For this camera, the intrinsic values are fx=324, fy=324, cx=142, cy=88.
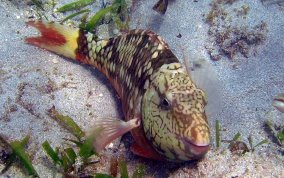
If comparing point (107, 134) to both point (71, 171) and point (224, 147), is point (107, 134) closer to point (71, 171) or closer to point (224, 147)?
point (71, 171)

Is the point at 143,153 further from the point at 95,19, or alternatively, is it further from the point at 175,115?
the point at 95,19

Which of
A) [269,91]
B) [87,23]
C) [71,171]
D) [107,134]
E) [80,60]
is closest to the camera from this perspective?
[107,134]

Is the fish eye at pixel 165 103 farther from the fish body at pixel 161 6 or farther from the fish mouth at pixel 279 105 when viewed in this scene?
the fish body at pixel 161 6

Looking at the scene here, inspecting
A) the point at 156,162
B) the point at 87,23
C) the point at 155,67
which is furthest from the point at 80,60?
the point at 156,162

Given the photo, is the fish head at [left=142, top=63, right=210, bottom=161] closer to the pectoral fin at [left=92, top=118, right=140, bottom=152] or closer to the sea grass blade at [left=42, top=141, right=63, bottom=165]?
the pectoral fin at [left=92, top=118, right=140, bottom=152]

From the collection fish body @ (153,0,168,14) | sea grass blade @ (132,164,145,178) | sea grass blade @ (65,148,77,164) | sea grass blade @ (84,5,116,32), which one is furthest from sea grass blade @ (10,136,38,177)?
fish body @ (153,0,168,14)

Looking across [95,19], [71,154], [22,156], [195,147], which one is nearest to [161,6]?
[95,19]
